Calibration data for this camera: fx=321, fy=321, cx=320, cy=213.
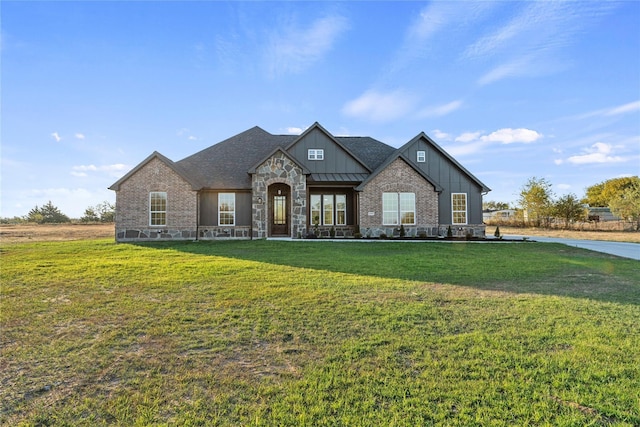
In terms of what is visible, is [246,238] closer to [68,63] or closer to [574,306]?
[68,63]

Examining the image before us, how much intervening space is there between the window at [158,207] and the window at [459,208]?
1769cm

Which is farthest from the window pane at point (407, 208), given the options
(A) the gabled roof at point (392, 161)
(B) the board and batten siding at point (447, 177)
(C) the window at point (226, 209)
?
(C) the window at point (226, 209)

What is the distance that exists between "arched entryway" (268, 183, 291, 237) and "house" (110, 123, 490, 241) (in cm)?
6

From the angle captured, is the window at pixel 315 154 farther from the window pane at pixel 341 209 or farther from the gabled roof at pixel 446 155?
the gabled roof at pixel 446 155

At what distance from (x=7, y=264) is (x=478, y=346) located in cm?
1339

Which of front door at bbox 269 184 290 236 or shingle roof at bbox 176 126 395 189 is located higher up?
shingle roof at bbox 176 126 395 189

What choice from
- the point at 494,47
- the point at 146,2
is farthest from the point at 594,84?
the point at 146,2

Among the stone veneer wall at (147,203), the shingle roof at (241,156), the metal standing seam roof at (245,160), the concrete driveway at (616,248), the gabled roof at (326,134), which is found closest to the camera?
the concrete driveway at (616,248)

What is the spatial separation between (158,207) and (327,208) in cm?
1006

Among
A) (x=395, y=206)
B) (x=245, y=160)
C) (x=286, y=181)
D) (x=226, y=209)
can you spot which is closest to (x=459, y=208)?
(x=395, y=206)

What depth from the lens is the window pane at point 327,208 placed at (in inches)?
805

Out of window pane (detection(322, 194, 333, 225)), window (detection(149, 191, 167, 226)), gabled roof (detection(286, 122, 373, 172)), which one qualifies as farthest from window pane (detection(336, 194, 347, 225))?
window (detection(149, 191, 167, 226))

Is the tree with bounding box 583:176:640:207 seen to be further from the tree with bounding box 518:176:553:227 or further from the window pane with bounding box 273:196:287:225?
the window pane with bounding box 273:196:287:225

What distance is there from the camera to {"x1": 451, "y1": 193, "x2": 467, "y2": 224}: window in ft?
67.8
